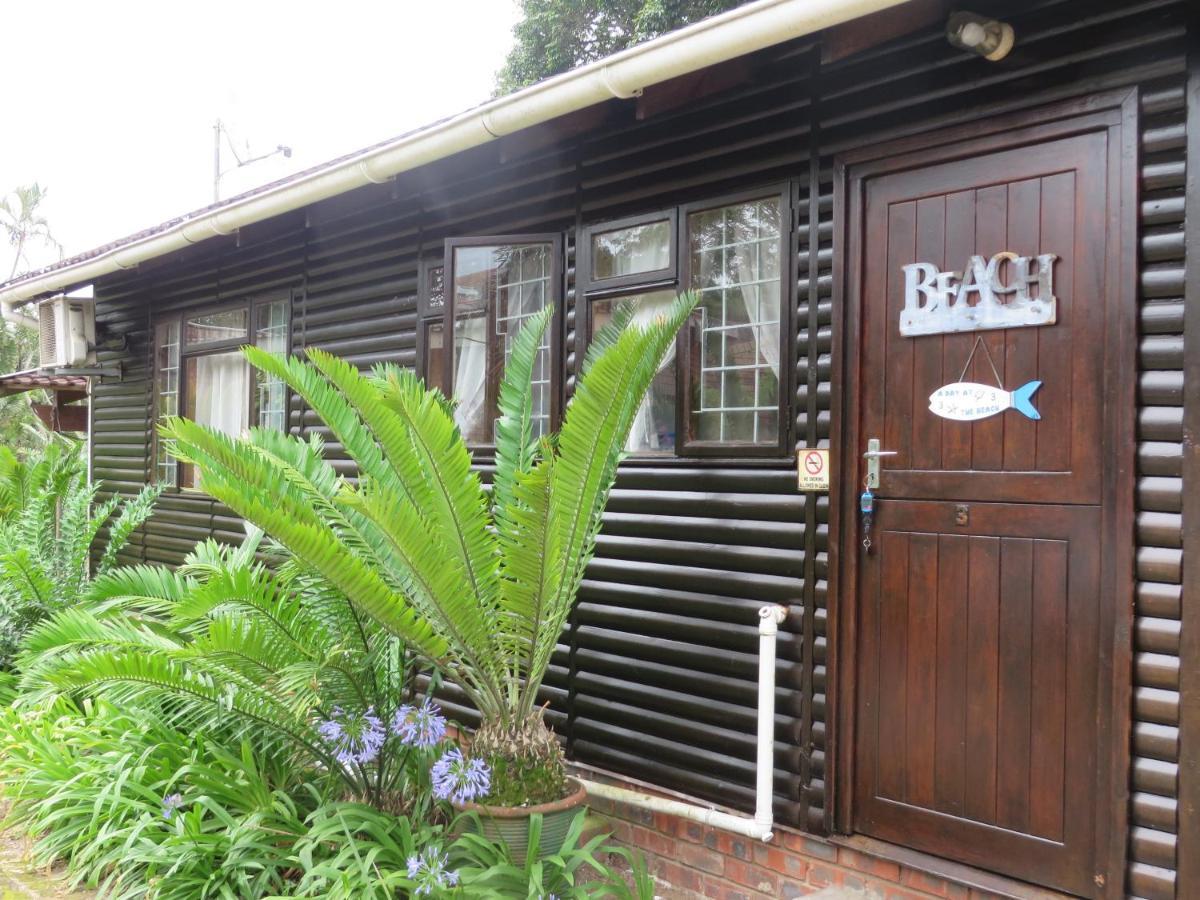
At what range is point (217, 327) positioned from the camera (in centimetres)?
727

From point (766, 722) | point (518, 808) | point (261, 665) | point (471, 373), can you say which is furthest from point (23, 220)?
point (766, 722)

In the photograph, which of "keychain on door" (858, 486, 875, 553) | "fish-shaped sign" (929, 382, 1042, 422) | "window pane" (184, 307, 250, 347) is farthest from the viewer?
"window pane" (184, 307, 250, 347)

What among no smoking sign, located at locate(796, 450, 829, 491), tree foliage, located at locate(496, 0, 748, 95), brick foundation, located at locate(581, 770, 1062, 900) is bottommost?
brick foundation, located at locate(581, 770, 1062, 900)

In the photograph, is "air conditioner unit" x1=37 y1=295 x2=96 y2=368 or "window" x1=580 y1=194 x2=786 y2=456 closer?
"window" x1=580 y1=194 x2=786 y2=456

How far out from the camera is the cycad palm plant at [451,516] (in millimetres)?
3209

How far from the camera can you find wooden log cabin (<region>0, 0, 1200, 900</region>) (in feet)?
9.26

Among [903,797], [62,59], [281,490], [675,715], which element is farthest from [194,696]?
[62,59]

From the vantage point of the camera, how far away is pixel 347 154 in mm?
5156

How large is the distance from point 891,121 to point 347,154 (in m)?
3.00

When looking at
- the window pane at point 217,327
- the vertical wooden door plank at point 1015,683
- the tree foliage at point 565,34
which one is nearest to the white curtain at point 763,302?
the vertical wooden door plank at point 1015,683

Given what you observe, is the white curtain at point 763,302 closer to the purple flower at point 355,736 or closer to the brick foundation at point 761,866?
the brick foundation at point 761,866

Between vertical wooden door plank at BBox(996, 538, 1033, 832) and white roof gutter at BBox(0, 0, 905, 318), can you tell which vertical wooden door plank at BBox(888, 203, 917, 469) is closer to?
vertical wooden door plank at BBox(996, 538, 1033, 832)

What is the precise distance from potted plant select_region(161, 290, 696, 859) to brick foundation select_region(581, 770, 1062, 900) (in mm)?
673

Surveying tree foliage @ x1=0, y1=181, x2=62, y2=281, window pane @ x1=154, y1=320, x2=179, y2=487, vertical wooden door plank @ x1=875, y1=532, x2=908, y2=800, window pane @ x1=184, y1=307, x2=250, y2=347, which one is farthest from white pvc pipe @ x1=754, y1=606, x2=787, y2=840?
tree foliage @ x1=0, y1=181, x2=62, y2=281
